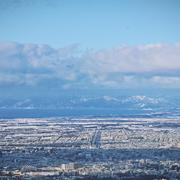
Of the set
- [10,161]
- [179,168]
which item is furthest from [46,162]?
[179,168]

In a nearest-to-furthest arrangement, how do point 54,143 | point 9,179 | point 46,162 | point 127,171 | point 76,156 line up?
point 9,179 → point 127,171 → point 46,162 → point 76,156 → point 54,143

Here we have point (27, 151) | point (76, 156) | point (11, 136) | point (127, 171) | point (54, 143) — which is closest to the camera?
point (127, 171)

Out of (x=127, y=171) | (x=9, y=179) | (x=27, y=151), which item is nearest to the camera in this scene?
(x=9, y=179)

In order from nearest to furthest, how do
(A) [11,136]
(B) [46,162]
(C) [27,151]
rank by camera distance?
1. (B) [46,162]
2. (C) [27,151]
3. (A) [11,136]

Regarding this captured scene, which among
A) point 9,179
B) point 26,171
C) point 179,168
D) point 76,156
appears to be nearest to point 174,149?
point 76,156

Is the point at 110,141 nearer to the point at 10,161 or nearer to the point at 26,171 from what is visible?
the point at 10,161

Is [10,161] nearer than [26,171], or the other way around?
[26,171]

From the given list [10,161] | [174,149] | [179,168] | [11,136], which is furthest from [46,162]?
[11,136]

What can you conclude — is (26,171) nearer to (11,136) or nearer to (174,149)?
(174,149)

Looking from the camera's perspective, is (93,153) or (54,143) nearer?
(93,153)
